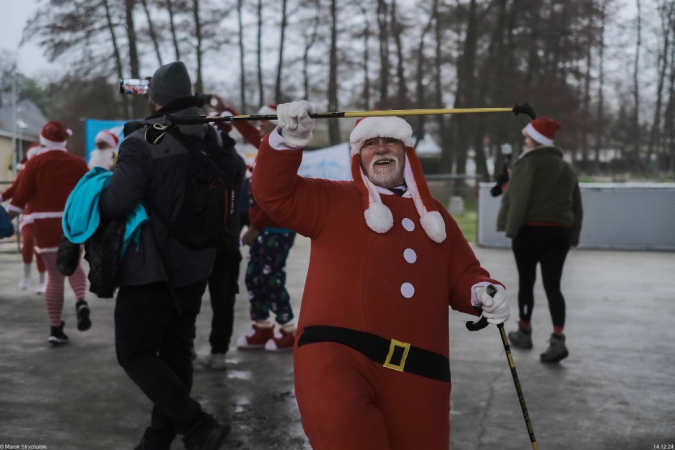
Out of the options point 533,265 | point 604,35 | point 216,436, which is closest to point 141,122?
point 216,436

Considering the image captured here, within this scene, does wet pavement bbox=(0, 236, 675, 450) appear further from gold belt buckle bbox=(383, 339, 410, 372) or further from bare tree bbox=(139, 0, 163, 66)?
bare tree bbox=(139, 0, 163, 66)

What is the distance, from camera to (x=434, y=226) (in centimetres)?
273

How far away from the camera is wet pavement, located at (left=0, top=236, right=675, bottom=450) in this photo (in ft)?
13.5

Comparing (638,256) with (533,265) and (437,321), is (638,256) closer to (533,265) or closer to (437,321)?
(533,265)

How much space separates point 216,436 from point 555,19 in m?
26.1

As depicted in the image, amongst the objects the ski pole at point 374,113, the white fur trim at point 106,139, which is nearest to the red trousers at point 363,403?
the ski pole at point 374,113

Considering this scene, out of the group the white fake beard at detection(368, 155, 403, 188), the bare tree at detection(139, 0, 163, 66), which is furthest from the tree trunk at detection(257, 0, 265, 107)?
the white fake beard at detection(368, 155, 403, 188)

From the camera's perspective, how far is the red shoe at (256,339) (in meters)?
6.08

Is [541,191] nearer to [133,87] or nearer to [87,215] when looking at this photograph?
[133,87]

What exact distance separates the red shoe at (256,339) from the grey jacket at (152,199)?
8.14 feet

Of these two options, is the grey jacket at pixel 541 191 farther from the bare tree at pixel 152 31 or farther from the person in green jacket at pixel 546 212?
the bare tree at pixel 152 31

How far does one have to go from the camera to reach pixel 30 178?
5922 millimetres

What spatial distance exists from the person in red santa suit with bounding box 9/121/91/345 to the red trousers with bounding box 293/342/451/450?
3.80m

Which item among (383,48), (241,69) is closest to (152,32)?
(241,69)
